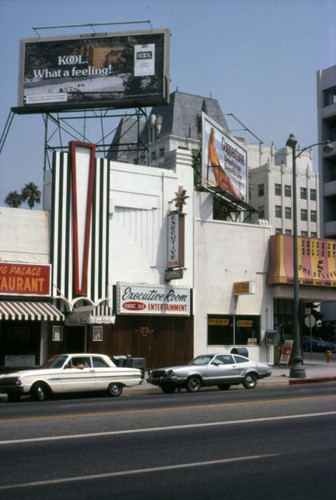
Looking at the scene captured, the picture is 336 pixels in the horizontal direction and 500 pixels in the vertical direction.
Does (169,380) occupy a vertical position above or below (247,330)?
below

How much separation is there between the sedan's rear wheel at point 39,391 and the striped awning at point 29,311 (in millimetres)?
6827

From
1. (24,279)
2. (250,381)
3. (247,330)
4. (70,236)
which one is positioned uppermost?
(70,236)

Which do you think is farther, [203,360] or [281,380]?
[281,380]

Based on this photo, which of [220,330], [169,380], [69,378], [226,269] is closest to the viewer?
[69,378]

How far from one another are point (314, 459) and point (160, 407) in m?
7.17

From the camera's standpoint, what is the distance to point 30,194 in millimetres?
78250

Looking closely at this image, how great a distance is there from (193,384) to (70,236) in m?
10.2

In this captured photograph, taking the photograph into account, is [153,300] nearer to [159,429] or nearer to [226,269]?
[226,269]

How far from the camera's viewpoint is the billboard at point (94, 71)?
34531 mm

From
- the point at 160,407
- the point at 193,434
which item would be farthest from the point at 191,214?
the point at 193,434

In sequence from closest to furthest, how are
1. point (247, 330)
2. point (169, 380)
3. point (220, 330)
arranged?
point (169, 380), point (220, 330), point (247, 330)

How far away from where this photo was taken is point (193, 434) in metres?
12.3

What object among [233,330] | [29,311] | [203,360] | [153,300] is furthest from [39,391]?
[233,330]

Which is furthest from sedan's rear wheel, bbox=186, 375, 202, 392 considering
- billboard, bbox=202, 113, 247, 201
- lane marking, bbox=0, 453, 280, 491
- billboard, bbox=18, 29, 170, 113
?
billboard, bbox=18, 29, 170, 113
